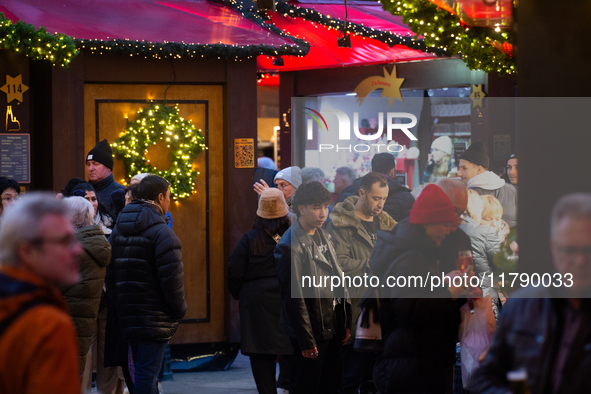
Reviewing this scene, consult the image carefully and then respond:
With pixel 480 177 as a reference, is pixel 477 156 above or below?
above

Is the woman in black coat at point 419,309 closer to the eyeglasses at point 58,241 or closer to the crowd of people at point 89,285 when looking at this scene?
the crowd of people at point 89,285

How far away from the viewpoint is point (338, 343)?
5336 mm

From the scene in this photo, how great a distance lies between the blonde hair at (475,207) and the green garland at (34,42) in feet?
13.7

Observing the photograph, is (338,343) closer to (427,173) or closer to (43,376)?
(427,173)

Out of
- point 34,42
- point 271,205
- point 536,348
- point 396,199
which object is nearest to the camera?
point 536,348

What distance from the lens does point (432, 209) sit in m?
4.10

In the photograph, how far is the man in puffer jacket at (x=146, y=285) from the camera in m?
5.38

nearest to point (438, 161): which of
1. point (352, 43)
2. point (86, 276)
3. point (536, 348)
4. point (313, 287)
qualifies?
point (313, 287)

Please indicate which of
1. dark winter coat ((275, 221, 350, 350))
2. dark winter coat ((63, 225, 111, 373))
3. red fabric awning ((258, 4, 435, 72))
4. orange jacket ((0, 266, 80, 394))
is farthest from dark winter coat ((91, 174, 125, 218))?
orange jacket ((0, 266, 80, 394))

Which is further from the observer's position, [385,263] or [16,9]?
[16,9]

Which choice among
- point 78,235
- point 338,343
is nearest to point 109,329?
point 78,235

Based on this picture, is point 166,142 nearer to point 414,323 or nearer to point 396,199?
point 396,199

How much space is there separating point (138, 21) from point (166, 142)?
1532 millimetres

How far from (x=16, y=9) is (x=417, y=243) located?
19.4 ft
